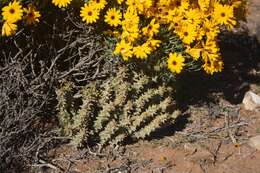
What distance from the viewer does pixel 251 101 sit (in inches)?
233

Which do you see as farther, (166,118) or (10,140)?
(166,118)

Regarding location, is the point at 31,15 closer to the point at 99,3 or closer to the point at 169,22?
the point at 99,3

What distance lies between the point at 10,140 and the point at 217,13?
1.95m

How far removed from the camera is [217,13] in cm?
482

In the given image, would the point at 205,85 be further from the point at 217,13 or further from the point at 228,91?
the point at 217,13

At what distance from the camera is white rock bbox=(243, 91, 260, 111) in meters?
5.89

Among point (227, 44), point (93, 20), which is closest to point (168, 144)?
point (93, 20)

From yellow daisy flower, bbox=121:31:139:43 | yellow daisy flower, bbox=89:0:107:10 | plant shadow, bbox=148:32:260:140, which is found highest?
yellow daisy flower, bbox=89:0:107:10

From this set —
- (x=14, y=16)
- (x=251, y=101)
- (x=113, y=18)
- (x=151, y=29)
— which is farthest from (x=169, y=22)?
(x=251, y=101)

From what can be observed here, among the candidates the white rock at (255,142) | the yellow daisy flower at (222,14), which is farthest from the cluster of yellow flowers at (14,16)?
the white rock at (255,142)

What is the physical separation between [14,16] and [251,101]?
2702 mm

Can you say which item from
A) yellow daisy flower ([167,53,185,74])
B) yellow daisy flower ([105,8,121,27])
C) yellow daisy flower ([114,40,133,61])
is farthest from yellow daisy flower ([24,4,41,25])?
yellow daisy flower ([167,53,185,74])

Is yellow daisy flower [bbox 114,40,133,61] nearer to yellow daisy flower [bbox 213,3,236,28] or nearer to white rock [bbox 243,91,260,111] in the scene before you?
yellow daisy flower [bbox 213,3,236,28]

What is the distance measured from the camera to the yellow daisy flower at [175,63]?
463 cm
